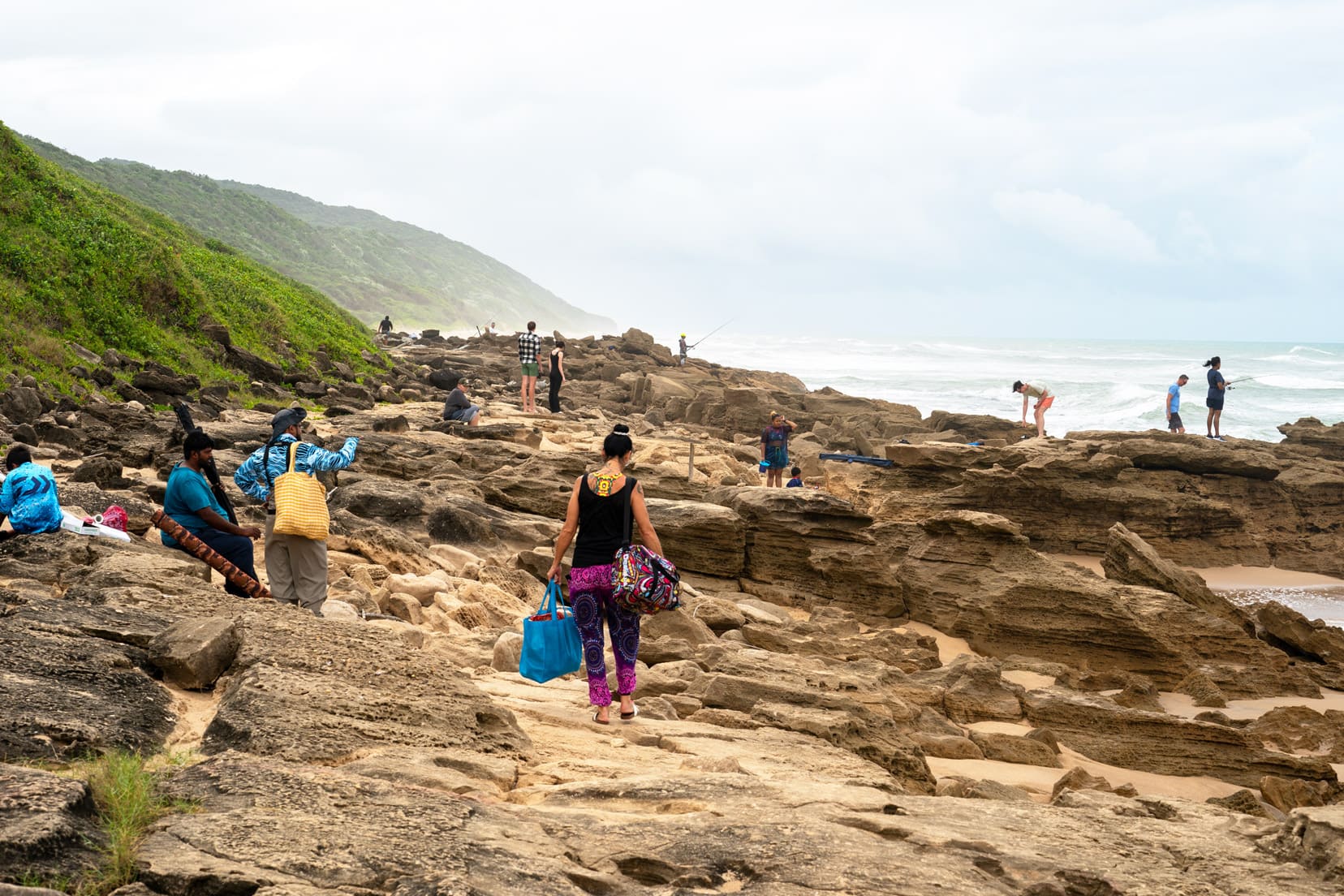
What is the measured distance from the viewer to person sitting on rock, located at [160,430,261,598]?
24.8 ft

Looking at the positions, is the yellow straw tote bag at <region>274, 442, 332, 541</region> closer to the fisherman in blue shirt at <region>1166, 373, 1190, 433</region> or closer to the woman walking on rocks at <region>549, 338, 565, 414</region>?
the woman walking on rocks at <region>549, 338, 565, 414</region>

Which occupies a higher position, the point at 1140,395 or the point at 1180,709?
the point at 1140,395

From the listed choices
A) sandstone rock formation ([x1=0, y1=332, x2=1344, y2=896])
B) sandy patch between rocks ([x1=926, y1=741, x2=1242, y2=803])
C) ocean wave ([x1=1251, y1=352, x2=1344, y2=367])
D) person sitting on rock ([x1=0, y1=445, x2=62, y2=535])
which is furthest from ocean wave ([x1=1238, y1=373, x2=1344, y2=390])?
person sitting on rock ([x1=0, y1=445, x2=62, y2=535])

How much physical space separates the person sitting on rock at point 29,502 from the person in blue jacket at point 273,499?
1.26 metres

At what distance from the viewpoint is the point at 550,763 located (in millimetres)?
5137

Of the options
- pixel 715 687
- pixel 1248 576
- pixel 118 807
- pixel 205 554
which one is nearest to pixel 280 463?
pixel 205 554

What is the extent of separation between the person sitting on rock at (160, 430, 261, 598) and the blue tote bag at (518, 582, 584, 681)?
2.36 m

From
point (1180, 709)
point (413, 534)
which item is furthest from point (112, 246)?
point (1180, 709)

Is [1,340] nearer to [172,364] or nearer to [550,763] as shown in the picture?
[172,364]

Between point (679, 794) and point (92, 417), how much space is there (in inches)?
512

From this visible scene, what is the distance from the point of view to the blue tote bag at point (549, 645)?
6.41 metres

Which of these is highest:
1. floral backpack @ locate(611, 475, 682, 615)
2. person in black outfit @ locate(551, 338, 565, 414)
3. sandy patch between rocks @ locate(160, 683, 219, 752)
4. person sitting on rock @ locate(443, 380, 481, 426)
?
person in black outfit @ locate(551, 338, 565, 414)

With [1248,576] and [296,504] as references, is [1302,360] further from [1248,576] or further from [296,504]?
[296,504]

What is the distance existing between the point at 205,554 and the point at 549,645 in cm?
276
